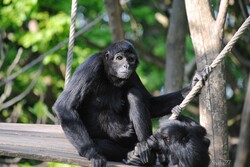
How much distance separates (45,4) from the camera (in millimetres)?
13688

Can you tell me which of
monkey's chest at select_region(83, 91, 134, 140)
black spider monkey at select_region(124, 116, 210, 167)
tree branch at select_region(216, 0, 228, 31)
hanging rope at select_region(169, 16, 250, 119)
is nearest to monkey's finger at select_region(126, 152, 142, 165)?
black spider monkey at select_region(124, 116, 210, 167)

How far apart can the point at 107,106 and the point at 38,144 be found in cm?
114

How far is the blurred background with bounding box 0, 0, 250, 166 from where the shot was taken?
12852 mm

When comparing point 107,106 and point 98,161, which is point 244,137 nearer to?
point 107,106

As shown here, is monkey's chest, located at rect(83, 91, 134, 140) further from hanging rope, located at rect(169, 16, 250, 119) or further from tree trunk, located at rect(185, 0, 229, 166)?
tree trunk, located at rect(185, 0, 229, 166)

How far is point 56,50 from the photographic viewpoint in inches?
520

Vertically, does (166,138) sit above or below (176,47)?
above

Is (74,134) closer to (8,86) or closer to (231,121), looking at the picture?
(8,86)

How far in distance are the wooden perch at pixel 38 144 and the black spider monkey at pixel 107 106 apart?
0.29 m

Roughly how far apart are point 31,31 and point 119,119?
7.06 metres

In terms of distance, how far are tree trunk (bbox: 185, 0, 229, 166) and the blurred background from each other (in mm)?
3511

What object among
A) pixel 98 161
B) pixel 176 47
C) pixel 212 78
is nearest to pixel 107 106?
pixel 98 161

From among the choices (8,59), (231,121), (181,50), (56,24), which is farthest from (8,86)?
(231,121)

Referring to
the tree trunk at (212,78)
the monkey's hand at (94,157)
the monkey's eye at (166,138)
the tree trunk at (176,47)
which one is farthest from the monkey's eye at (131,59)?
the tree trunk at (176,47)
